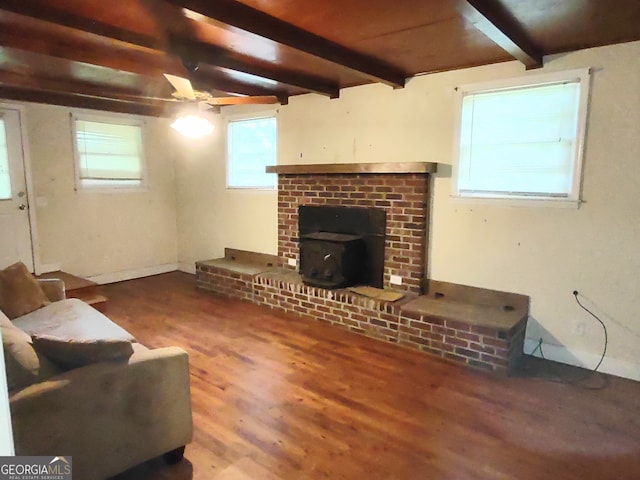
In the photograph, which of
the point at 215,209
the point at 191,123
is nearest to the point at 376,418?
the point at 191,123

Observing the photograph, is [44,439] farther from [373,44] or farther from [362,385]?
[373,44]

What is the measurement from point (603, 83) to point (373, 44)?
5.39 ft

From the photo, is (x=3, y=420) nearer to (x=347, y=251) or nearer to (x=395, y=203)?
(x=347, y=251)

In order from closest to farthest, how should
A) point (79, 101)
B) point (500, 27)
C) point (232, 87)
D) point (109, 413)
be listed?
point (109, 413)
point (500, 27)
point (232, 87)
point (79, 101)

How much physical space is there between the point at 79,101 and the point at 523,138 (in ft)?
15.7

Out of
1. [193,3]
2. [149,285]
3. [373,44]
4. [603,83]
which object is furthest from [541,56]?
[149,285]

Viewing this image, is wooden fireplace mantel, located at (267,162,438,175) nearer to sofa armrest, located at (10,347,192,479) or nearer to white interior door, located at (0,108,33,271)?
sofa armrest, located at (10,347,192,479)

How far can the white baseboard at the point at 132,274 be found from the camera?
5.56m

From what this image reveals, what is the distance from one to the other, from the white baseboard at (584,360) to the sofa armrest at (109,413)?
8.99ft

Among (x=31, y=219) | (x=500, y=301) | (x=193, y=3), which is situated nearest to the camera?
(x=193, y=3)

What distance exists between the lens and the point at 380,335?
3.72m

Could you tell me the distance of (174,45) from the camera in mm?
2916

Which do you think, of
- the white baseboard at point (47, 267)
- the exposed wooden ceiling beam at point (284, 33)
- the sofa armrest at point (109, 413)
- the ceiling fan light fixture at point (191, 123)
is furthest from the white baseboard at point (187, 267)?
the sofa armrest at point (109, 413)

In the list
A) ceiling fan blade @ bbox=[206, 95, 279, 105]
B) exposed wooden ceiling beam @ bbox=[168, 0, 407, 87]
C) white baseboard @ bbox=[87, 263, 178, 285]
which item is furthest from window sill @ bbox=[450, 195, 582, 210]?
white baseboard @ bbox=[87, 263, 178, 285]
